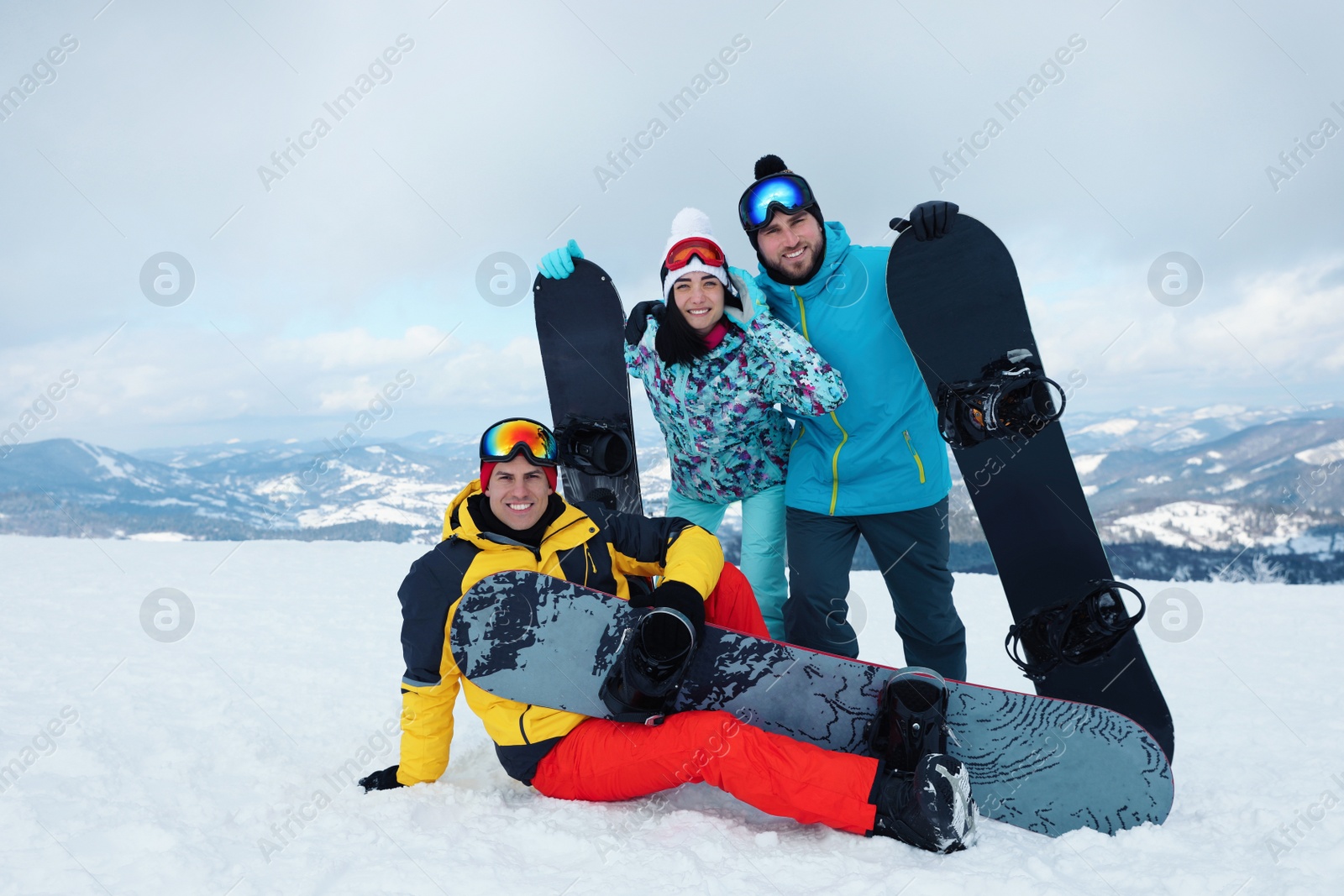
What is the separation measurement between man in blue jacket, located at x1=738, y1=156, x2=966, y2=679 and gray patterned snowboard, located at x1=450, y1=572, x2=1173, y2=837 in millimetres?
433

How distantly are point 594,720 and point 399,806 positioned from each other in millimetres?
655

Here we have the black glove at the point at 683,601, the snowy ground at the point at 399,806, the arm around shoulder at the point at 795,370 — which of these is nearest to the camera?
the snowy ground at the point at 399,806

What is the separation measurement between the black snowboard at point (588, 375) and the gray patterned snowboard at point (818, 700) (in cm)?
114

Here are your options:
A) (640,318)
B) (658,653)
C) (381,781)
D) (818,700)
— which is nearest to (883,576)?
(818,700)

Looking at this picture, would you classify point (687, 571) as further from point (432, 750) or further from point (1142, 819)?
point (1142, 819)

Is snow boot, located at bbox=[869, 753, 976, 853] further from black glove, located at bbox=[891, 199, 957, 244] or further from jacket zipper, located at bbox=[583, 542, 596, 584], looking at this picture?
black glove, located at bbox=[891, 199, 957, 244]

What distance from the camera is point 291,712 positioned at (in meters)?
3.29

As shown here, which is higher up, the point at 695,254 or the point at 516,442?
the point at 695,254

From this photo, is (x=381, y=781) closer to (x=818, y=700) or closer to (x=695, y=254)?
(x=818, y=700)

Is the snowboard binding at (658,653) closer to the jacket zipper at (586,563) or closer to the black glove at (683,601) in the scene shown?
the black glove at (683,601)

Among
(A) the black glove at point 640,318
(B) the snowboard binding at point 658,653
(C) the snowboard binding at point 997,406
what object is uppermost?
(A) the black glove at point 640,318

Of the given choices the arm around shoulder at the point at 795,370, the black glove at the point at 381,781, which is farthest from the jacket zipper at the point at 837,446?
the black glove at the point at 381,781

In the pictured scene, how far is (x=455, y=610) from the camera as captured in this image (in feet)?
7.98

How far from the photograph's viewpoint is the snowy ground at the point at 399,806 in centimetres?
191
